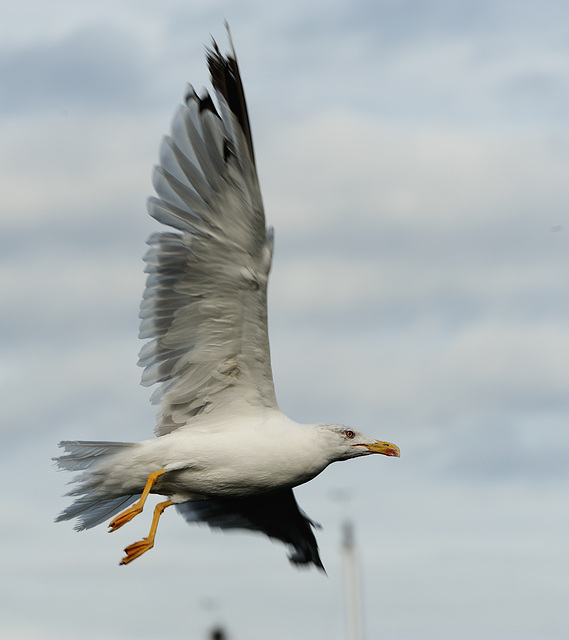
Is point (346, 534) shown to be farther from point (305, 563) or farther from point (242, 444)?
point (242, 444)

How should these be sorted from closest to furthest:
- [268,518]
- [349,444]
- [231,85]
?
[231,85]
[349,444]
[268,518]

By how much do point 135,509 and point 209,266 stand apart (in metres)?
2.87

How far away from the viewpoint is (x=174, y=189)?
13.6 meters

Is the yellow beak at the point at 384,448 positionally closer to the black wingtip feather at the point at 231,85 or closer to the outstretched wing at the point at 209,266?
the outstretched wing at the point at 209,266

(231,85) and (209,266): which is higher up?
(231,85)

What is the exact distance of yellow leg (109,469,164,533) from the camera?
14.0 meters

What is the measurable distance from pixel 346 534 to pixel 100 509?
3068 mm

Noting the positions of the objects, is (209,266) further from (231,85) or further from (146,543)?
(146,543)

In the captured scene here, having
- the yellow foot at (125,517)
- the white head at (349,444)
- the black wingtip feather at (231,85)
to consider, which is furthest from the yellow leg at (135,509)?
the black wingtip feather at (231,85)

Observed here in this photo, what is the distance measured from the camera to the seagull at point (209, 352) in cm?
1333

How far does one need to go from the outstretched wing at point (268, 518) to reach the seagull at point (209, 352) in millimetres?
1801

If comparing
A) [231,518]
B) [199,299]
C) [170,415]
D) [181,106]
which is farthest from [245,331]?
[231,518]

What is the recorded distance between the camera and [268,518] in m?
16.5

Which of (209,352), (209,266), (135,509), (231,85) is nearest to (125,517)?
(135,509)
